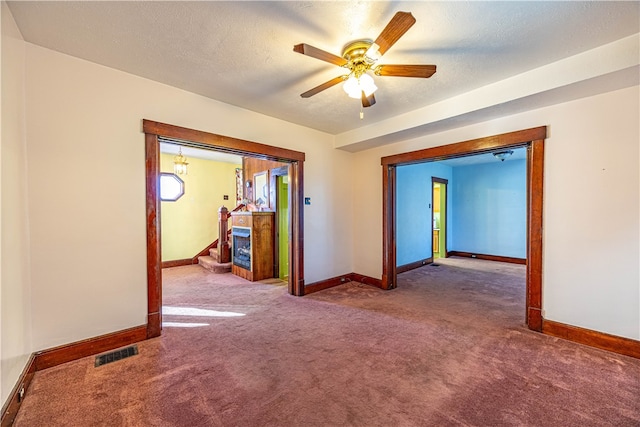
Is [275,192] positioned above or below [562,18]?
→ below

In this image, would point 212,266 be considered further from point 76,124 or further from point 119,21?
point 119,21

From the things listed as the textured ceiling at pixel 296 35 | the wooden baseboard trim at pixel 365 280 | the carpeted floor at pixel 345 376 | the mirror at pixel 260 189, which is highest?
the textured ceiling at pixel 296 35

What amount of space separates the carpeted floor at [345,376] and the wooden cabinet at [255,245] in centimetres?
164

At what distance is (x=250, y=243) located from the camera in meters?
4.95

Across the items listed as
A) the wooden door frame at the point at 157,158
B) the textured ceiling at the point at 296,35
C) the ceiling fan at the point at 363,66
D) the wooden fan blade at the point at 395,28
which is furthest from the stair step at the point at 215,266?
the wooden fan blade at the point at 395,28

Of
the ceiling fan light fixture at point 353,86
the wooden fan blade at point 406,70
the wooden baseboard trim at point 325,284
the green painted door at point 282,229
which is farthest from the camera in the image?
the green painted door at point 282,229

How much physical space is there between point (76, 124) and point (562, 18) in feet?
12.3

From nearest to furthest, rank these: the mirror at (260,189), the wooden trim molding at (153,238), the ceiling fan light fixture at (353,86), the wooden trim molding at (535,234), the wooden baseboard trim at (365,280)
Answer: the ceiling fan light fixture at (353,86), the wooden trim molding at (153,238), the wooden trim molding at (535,234), the wooden baseboard trim at (365,280), the mirror at (260,189)

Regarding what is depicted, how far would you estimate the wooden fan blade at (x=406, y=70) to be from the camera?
6.24ft

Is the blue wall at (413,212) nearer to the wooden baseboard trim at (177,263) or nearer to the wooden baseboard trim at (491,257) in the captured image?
the wooden baseboard trim at (491,257)

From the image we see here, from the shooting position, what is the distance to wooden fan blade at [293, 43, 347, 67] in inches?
65.5

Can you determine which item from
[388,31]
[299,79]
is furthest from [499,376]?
[299,79]

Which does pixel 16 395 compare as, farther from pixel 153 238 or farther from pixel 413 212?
pixel 413 212

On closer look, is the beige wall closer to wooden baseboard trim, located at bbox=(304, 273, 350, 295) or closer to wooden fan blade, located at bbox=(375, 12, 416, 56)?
wooden baseboard trim, located at bbox=(304, 273, 350, 295)
